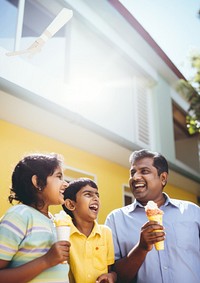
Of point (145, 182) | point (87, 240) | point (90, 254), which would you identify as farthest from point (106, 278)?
point (145, 182)

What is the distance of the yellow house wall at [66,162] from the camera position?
→ 441cm

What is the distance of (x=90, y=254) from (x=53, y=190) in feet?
2.20

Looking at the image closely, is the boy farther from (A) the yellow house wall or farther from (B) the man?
(A) the yellow house wall

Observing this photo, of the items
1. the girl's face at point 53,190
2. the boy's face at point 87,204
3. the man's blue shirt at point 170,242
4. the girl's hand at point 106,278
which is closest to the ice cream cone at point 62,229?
the girl's face at point 53,190

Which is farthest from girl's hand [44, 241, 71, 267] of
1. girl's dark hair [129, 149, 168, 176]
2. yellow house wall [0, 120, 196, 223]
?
yellow house wall [0, 120, 196, 223]

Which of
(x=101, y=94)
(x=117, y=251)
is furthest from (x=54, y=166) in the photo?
(x=101, y=94)

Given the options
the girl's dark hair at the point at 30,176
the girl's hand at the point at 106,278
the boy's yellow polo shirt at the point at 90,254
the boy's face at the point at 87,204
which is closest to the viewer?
the girl's dark hair at the point at 30,176

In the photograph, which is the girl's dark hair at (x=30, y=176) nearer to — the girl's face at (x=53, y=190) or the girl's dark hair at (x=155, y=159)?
the girl's face at (x=53, y=190)

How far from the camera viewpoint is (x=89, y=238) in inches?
101

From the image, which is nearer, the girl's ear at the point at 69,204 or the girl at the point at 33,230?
the girl at the point at 33,230

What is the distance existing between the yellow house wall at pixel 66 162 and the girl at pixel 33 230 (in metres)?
2.26

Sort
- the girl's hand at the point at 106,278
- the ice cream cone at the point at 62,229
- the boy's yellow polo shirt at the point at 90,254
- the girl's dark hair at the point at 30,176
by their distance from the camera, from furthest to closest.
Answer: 1. the boy's yellow polo shirt at the point at 90,254
2. the girl's hand at the point at 106,278
3. the girl's dark hair at the point at 30,176
4. the ice cream cone at the point at 62,229

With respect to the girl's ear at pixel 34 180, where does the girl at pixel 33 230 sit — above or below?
below

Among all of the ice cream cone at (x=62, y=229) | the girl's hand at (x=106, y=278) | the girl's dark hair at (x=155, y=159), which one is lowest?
the girl's hand at (x=106, y=278)
